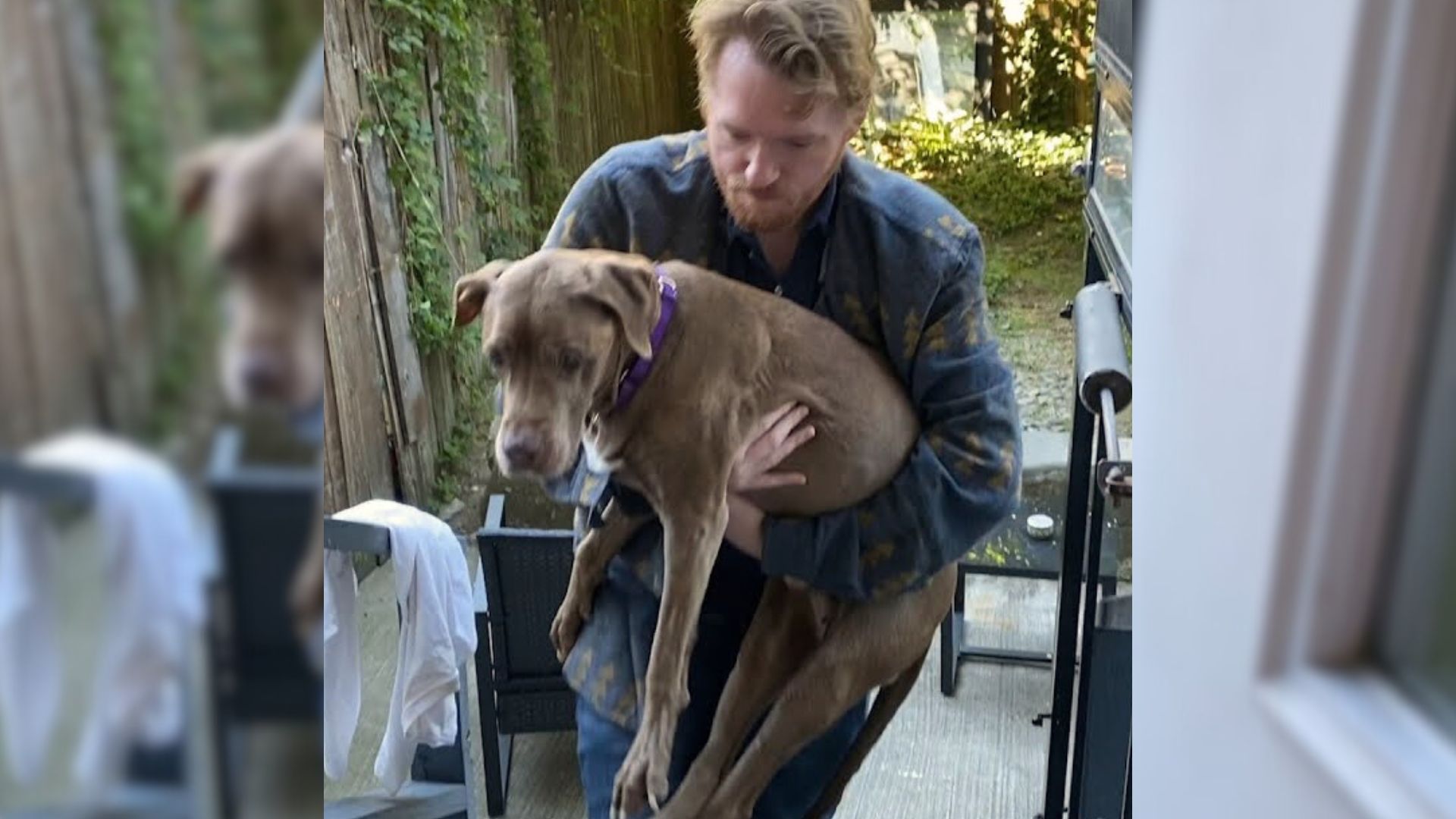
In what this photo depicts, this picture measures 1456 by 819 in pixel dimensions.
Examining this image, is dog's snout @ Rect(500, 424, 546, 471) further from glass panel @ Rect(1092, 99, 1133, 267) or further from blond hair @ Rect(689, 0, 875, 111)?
glass panel @ Rect(1092, 99, 1133, 267)

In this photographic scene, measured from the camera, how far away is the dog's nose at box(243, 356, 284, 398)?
10.6 inches

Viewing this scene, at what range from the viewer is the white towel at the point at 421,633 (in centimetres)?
116

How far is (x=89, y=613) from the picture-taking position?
265 mm

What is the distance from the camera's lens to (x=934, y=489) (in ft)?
3.38

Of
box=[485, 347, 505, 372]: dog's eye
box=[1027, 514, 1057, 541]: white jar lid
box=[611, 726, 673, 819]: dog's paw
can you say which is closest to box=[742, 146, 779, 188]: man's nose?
box=[485, 347, 505, 372]: dog's eye

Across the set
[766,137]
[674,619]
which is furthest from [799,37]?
[674,619]

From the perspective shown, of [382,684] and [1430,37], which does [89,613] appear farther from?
[382,684]

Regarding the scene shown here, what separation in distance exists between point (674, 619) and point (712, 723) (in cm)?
19

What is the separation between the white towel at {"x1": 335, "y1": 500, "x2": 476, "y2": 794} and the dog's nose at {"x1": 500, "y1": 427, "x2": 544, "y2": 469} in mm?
370

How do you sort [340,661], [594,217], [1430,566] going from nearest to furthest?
[1430,566] → [340,661] → [594,217]

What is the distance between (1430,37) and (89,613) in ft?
1.16

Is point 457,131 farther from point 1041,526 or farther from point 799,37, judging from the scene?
point 1041,526

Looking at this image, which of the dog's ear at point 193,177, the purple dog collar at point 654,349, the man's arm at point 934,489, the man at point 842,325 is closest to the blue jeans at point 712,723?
the man at point 842,325

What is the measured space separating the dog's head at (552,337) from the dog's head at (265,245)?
523mm
